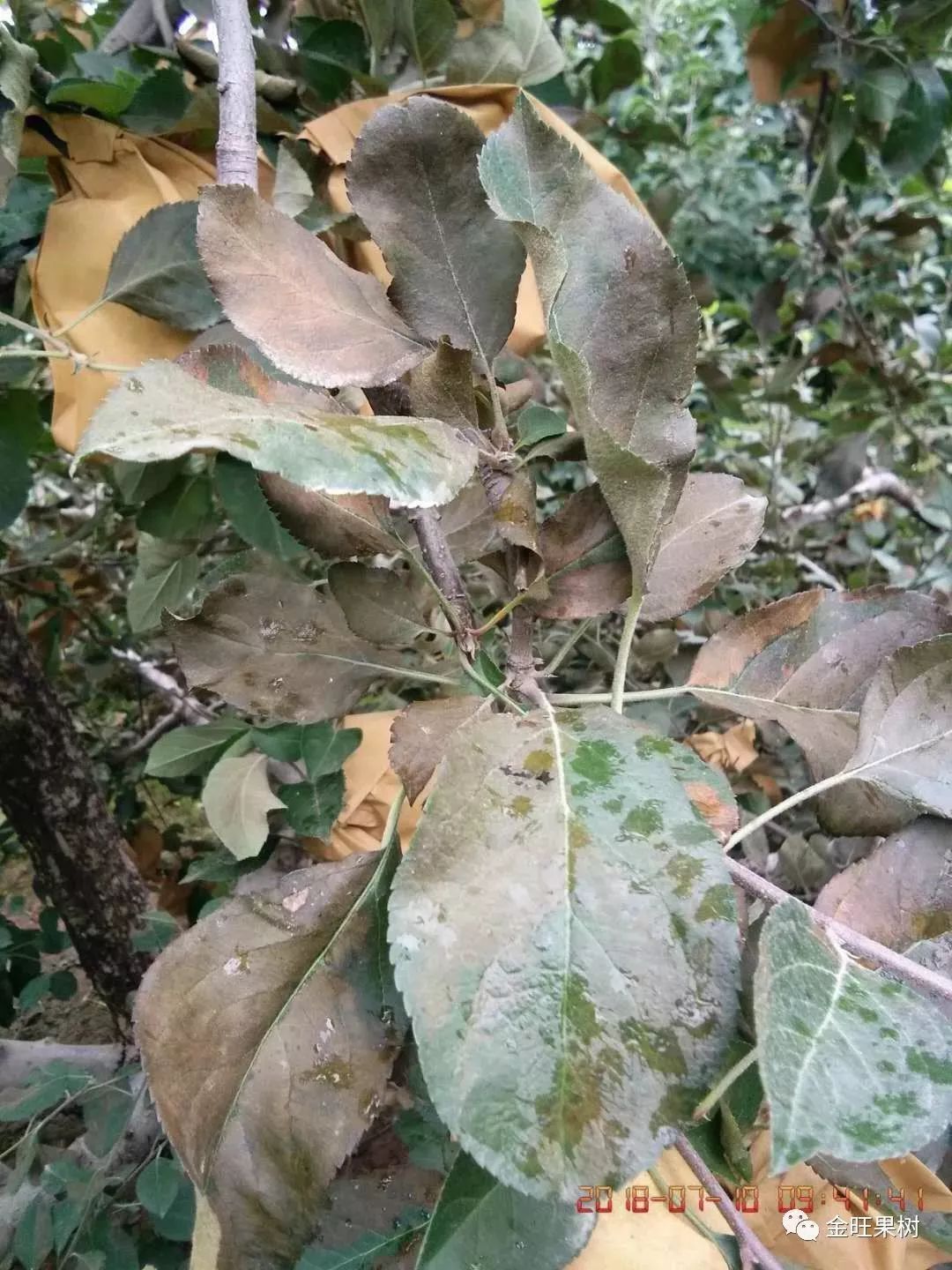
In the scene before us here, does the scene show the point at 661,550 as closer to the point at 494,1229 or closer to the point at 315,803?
the point at 494,1229

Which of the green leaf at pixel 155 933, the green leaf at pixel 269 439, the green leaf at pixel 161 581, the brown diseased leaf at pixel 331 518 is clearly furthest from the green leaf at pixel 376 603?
the green leaf at pixel 155 933

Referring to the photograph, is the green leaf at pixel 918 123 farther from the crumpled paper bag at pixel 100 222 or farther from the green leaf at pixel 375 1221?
the green leaf at pixel 375 1221

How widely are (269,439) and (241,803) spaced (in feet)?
1.51

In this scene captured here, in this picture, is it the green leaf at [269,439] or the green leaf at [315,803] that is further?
the green leaf at [315,803]

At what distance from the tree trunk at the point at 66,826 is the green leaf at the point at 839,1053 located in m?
0.82

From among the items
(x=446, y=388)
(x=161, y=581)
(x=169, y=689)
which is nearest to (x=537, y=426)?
(x=446, y=388)

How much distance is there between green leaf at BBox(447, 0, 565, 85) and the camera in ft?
1.94

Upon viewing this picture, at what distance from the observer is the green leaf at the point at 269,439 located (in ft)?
0.60

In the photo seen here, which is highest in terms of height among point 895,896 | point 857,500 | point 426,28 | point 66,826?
point 426,28

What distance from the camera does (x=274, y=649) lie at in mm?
352

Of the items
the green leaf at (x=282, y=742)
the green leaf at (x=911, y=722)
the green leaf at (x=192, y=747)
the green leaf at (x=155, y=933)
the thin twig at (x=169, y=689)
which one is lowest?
the thin twig at (x=169, y=689)

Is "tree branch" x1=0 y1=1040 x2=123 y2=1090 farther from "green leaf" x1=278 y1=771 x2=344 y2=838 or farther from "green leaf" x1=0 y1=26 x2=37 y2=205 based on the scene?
"green leaf" x1=0 y1=26 x2=37 y2=205

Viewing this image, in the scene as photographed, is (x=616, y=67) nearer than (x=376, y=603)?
No
